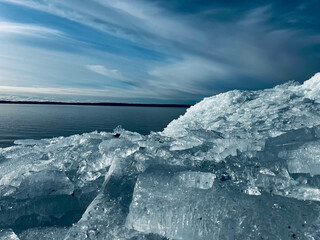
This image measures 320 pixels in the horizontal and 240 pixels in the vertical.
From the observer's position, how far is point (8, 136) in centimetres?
2919

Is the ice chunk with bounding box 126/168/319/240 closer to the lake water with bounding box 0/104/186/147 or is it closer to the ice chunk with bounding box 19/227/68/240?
the ice chunk with bounding box 19/227/68/240

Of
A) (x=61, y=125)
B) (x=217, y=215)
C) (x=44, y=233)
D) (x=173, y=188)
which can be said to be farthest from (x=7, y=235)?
(x=61, y=125)

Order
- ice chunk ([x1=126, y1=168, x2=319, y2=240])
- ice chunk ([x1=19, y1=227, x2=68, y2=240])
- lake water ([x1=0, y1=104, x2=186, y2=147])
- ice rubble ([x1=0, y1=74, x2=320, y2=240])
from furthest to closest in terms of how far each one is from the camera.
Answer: lake water ([x1=0, y1=104, x2=186, y2=147]) → ice chunk ([x1=19, y1=227, x2=68, y2=240]) → ice rubble ([x1=0, y1=74, x2=320, y2=240]) → ice chunk ([x1=126, y1=168, x2=319, y2=240])

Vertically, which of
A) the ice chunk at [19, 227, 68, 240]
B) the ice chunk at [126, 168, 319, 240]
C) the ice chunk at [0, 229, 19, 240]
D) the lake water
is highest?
the ice chunk at [126, 168, 319, 240]

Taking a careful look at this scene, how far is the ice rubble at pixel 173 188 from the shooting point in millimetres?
2795

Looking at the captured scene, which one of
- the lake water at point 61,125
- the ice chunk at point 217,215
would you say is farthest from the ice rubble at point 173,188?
the lake water at point 61,125

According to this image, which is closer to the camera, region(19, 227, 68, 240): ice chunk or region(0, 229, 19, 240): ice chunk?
region(0, 229, 19, 240): ice chunk

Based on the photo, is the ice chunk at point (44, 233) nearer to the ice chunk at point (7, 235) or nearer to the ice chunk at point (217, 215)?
the ice chunk at point (7, 235)

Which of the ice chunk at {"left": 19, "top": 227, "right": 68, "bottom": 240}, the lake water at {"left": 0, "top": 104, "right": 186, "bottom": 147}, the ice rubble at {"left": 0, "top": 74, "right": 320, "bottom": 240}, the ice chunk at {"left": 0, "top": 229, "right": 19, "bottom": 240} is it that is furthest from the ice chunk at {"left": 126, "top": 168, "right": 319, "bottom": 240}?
the lake water at {"left": 0, "top": 104, "right": 186, "bottom": 147}

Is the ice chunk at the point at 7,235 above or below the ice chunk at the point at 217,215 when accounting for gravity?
below

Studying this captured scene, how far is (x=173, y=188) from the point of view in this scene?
3258mm

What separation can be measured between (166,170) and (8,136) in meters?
31.8

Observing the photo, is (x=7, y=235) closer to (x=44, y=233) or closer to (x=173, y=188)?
(x=44, y=233)

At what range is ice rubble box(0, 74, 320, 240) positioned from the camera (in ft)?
9.17
